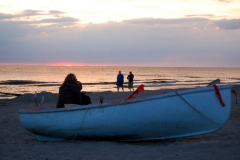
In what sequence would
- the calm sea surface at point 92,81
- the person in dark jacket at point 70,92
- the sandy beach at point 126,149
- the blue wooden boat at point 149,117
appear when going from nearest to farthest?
the sandy beach at point 126,149, the blue wooden boat at point 149,117, the person in dark jacket at point 70,92, the calm sea surface at point 92,81

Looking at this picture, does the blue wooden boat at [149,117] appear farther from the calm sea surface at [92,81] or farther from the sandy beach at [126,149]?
the calm sea surface at [92,81]

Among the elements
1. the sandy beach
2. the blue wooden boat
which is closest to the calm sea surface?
the sandy beach

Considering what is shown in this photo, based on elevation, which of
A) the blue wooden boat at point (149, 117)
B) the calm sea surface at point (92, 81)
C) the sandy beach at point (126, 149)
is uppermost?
the blue wooden boat at point (149, 117)

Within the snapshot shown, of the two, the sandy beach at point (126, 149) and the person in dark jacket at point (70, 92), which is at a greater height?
the person in dark jacket at point (70, 92)

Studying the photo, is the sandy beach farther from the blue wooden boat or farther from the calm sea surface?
the calm sea surface

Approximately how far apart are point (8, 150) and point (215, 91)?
4589 mm

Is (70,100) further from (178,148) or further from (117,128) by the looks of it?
(178,148)

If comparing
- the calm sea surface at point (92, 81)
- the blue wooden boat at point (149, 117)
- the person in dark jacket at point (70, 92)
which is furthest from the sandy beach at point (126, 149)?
the calm sea surface at point (92, 81)

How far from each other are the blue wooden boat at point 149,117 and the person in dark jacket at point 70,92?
1.24ft

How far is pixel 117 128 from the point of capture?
5.82 meters

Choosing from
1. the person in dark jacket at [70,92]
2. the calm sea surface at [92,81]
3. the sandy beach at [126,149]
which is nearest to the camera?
the sandy beach at [126,149]

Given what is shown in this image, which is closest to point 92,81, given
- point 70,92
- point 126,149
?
point 70,92

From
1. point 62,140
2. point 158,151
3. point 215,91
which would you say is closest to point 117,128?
point 158,151

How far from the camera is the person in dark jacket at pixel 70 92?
623 cm
